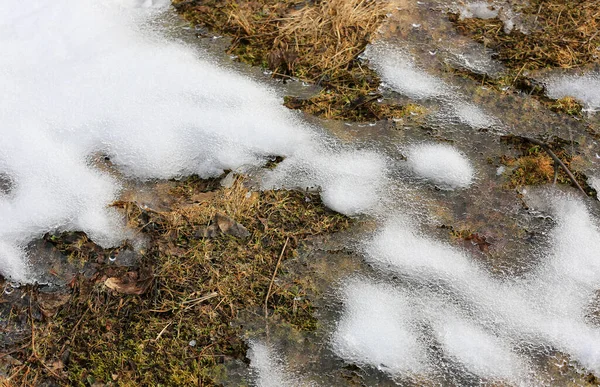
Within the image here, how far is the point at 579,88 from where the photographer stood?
2.60 meters

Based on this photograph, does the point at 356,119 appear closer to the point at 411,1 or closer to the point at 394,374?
the point at 411,1

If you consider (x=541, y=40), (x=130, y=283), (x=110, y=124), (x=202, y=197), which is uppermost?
(x=541, y=40)

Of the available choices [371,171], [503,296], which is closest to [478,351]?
[503,296]

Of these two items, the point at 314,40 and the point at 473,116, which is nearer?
the point at 473,116

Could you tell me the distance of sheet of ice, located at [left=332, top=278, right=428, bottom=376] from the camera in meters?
1.88

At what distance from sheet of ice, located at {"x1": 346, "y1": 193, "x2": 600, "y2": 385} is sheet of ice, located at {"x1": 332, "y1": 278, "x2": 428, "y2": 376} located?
25mm

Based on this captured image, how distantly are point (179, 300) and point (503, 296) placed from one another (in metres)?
1.17

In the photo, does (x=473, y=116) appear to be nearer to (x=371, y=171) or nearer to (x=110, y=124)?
(x=371, y=171)

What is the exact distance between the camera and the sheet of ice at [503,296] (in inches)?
74.9

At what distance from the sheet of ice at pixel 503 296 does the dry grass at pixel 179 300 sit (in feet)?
1.00

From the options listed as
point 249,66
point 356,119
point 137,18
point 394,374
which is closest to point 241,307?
point 394,374

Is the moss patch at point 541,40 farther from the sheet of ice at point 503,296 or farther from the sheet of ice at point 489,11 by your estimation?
the sheet of ice at point 503,296

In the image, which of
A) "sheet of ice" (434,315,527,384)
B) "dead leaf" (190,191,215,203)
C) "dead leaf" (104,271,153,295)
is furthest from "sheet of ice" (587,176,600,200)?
"dead leaf" (104,271,153,295)

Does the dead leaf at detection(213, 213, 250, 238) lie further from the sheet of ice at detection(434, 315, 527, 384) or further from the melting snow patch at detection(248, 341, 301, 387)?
the sheet of ice at detection(434, 315, 527, 384)
